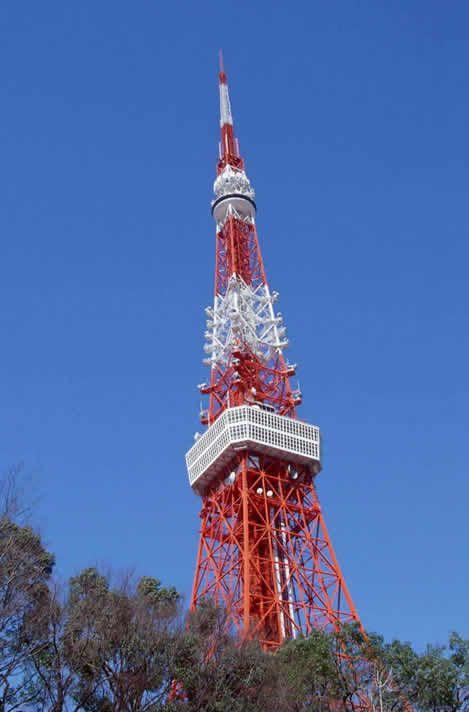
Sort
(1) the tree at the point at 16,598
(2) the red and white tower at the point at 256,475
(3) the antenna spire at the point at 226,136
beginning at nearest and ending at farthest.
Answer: (1) the tree at the point at 16,598, (2) the red and white tower at the point at 256,475, (3) the antenna spire at the point at 226,136

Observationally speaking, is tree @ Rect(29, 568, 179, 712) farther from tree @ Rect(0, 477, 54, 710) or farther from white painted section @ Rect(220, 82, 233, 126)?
white painted section @ Rect(220, 82, 233, 126)

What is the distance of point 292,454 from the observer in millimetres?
39531

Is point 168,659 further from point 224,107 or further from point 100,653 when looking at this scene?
point 224,107

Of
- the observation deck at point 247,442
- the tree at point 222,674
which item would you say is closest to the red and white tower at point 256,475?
the observation deck at point 247,442

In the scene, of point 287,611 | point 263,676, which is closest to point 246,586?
point 287,611

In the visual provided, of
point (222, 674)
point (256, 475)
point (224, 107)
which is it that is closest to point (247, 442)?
point (256, 475)

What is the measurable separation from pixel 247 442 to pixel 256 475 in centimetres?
178

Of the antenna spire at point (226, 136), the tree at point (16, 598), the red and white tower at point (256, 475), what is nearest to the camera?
the tree at point (16, 598)

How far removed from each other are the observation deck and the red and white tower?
0.15 feet

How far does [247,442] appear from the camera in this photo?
38.4 m

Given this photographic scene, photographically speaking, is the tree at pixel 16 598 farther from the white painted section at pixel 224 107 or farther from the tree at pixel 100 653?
the white painted section at pixel 224 107

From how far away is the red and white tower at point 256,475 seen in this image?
35.7 metres

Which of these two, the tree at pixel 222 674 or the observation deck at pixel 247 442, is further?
the observation deck at pixel 247 442

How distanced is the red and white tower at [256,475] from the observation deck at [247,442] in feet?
0.15
